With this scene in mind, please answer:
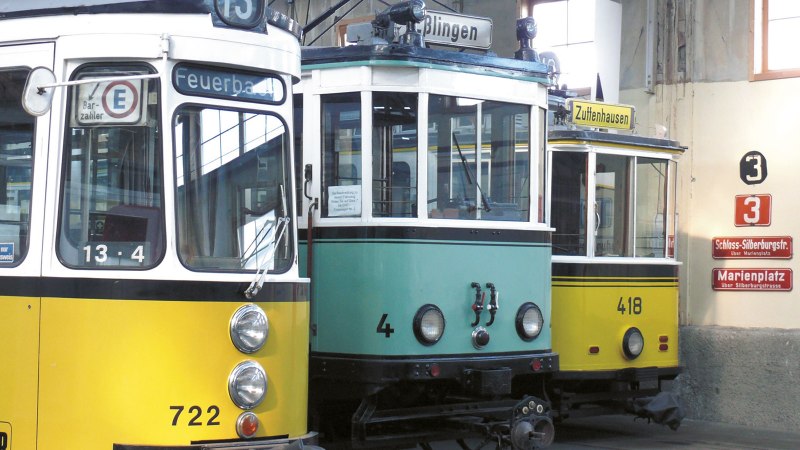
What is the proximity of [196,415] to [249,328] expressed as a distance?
0.51 m

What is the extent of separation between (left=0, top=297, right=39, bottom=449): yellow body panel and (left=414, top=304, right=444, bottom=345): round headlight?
10.4 ft

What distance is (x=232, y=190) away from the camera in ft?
22.1

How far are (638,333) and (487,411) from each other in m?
2.50

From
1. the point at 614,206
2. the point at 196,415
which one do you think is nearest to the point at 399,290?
the point at 196,415

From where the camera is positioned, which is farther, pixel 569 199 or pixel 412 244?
pixel 569 199

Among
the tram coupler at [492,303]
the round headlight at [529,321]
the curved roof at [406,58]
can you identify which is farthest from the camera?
the round headlight at [529,321]

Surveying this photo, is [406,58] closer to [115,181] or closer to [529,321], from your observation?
[529,321]

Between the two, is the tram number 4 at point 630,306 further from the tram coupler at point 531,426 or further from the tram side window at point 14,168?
the tram side window at point 14,168

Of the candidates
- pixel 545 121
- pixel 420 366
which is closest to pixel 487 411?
pixel 420 366

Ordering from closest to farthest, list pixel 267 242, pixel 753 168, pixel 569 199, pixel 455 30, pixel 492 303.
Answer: pixel 267 242 < pixel 492 303 < pixel 455 30 < pixel 569 199 < pixel 753 168

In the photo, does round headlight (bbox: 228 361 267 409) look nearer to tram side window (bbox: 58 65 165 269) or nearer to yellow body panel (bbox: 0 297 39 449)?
tram side window (bbox: 58 65 165 269)

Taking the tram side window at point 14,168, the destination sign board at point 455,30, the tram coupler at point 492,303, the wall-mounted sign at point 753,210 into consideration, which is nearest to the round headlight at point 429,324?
the tram coupler at point 492,303

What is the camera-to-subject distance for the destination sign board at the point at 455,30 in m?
9.72

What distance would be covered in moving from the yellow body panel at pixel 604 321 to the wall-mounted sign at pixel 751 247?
5.07 feet
